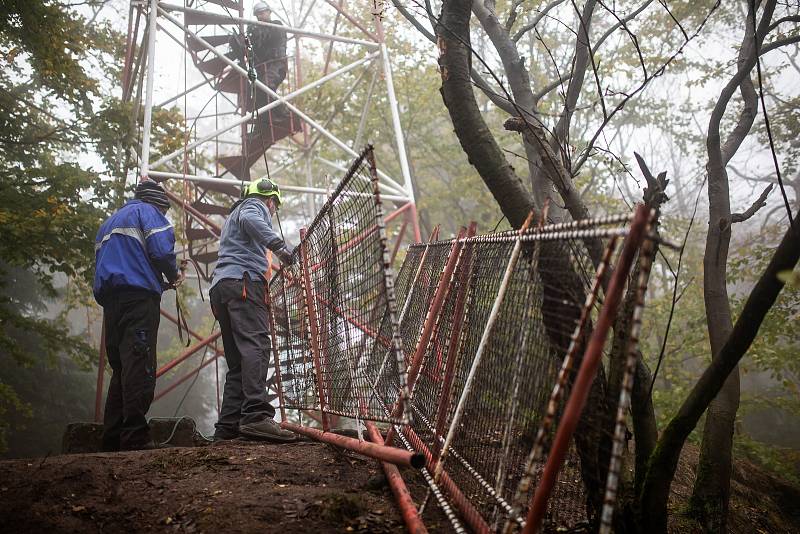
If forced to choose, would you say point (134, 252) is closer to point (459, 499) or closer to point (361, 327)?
point (361, 327)

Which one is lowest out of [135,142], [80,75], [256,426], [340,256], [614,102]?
[256,426]

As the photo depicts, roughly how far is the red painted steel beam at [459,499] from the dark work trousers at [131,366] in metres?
2.26

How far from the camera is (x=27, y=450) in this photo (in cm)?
1091

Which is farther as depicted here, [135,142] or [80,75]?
[135,142]

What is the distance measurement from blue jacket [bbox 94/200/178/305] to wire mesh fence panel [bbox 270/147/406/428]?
110 cm

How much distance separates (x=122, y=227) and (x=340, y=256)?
2.12 m

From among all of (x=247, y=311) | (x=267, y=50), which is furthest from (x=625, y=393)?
(x=267, y=50)

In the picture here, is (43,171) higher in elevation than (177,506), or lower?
higher

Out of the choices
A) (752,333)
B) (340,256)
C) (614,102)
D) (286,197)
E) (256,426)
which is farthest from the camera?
(286,197)

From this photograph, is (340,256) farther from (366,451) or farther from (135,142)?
(135,142)

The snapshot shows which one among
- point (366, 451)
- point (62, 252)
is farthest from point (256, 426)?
point (62, 252)

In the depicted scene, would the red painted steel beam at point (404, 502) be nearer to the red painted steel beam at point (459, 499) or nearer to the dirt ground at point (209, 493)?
the dirt ground at point (209, 493)

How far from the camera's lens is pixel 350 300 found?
9.84ft

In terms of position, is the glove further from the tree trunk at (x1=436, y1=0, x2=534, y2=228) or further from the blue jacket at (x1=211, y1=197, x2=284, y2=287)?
the tree trunk at (x1=436, y1=0, x2=534, y2=228)
